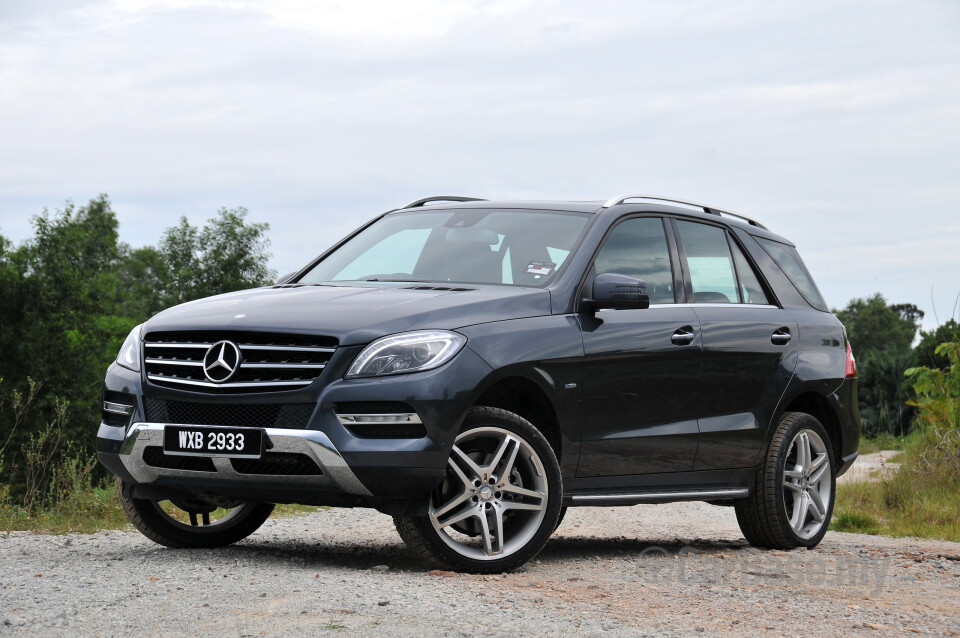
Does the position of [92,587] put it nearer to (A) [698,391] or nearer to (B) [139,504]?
(B) [139,504]

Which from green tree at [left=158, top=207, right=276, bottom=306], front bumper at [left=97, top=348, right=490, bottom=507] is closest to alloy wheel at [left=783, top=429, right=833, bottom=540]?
front bumper at [left=97, top=348, right=490, bottom=507]

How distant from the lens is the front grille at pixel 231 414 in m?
5.62

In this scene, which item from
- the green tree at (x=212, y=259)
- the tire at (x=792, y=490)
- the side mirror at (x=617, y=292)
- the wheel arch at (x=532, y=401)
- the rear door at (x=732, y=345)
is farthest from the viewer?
the green tree at (x=212, y=259)

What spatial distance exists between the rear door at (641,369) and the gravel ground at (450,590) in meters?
0.62

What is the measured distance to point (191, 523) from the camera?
23.3ft

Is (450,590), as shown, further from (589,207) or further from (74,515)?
(74,515)

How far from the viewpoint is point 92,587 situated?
527 cm

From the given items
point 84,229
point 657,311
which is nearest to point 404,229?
point 657,311

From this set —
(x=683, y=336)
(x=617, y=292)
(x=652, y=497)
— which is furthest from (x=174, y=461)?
(x=683, y=336)

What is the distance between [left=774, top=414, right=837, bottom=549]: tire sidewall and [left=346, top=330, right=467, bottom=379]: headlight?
311 centimetres

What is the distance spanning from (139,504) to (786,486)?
4119 millimetres

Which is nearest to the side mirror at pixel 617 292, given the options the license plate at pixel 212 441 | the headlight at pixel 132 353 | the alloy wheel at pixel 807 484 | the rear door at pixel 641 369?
the rear door at pixel 641 369

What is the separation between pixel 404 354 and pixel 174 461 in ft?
4.14

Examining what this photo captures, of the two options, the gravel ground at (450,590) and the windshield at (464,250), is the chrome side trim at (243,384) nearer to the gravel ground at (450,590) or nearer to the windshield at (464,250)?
the gravel ground at (450,590)
